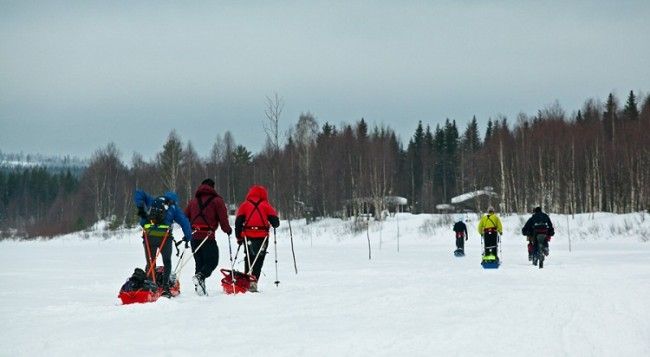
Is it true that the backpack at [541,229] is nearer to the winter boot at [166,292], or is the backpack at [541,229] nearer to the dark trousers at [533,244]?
the dark trousers at [533,244]

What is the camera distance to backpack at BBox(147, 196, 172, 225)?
404 inches

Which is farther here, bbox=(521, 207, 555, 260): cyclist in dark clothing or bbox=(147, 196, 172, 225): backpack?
bbox=(521, 207, 555, 260): cyclist in dark clothing

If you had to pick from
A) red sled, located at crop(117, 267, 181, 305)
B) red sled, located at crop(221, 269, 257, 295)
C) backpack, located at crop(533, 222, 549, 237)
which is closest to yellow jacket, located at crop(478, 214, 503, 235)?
backpack, located at crop(533, 222, 549, 237)

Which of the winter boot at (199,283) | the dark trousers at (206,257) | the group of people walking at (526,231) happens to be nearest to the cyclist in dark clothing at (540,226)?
the group of people walking at (526,231)

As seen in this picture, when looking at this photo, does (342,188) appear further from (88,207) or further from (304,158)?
(88,207)

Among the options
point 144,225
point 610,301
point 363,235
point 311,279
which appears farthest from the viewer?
point 363,235

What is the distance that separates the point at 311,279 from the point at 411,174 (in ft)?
238

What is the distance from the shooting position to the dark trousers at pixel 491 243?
19.5m

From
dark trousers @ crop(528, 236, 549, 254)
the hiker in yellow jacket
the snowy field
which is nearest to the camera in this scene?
the snowy field

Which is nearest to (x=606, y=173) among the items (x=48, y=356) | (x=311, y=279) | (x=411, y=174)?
(x=411, y=174)

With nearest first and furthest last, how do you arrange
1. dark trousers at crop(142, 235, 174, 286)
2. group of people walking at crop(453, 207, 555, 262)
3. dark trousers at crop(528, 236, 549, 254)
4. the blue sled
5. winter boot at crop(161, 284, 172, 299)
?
winter boot at crop(161, 284, 172, 299) → dark trousers at crop(142, 235, 174, 286) → dark trousers at crop(528, 236, 549, 254) → the blue sled → group of people walking at crop(453, 207, 555, 262)

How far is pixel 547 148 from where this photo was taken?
176 ft

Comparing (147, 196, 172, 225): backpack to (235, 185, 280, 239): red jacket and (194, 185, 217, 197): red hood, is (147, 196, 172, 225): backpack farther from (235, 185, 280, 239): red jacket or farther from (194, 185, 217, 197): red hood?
(235, 185, 280, 239): red jacket

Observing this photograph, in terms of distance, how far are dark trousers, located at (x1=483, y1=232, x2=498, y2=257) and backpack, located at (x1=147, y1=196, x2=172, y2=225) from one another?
11.4 metres
